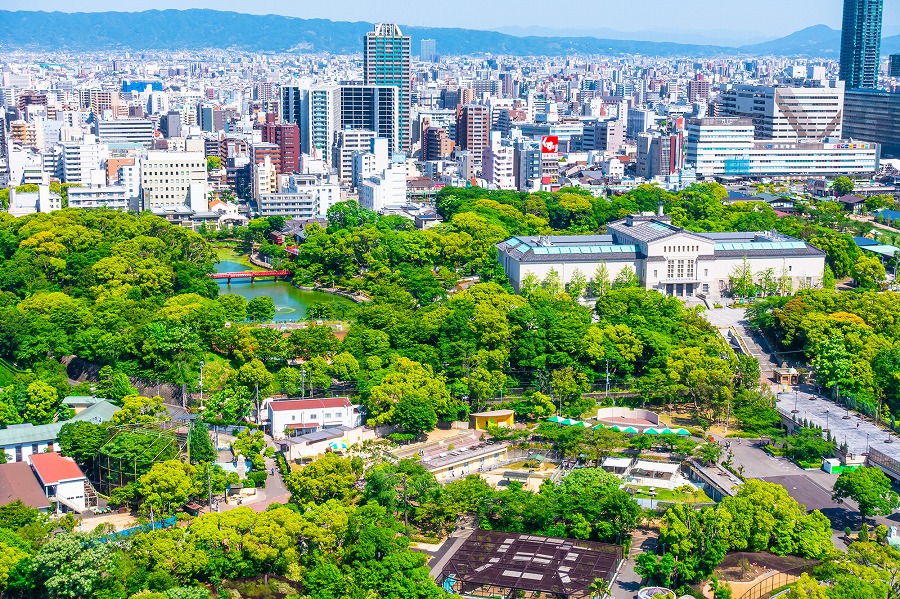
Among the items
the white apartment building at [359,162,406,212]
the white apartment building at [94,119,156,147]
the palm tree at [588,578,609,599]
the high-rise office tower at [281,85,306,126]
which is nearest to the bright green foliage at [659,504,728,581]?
the palm tree at [588,578,609,599]

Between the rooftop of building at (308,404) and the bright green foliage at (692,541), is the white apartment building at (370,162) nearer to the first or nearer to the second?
the rooftop of building at (308,404)

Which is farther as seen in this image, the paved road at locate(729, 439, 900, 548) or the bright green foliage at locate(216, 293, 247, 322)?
the bright green foliage at locate(216, 293, 247, 322)

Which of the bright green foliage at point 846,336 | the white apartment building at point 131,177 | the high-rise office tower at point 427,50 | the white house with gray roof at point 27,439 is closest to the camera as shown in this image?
the white house with gray roof at point 27,439

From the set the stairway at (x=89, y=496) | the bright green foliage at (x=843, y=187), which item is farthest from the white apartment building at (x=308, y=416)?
the bright green foliage at (x=843, y=187)

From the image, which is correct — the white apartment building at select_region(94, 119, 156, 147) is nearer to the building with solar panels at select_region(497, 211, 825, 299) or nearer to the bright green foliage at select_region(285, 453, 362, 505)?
the building with solar panels at select_region(497, 211, 825, 299)

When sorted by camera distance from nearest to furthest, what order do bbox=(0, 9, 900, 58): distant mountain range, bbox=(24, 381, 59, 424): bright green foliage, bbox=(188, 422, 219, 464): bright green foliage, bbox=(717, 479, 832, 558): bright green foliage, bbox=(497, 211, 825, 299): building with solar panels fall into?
bbox=(717, 479, 832, 558): bright green foliage → bbox=(188, 422, 219, 464): bright green foliage → bbox=(24, 381, 59, 424): bright green foliage → bbox=(497, 211, 825, 299): building with solar panels → bbox=(0, 9, 900, 58): distant mountain range

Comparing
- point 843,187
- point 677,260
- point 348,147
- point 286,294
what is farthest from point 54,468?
point 843,187

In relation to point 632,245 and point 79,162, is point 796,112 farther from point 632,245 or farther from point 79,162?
point 79,162
